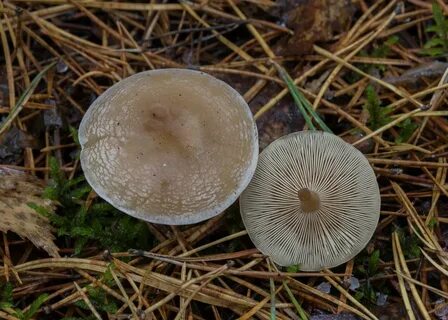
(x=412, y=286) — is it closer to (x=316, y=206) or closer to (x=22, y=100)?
(x=316, y=206)

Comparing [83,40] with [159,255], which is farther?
[83,40]

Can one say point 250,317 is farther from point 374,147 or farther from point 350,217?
point 374,147

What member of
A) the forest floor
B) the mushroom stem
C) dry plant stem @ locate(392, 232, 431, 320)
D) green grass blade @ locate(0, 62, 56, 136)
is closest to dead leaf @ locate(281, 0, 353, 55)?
the forest floor

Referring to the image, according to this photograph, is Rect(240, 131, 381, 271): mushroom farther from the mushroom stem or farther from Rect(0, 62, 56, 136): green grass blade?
Rect(0, 62, 56, 136): green grass blade

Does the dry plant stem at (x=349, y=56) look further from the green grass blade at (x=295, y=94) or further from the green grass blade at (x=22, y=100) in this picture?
the green grass blade at (x=22, y=100)

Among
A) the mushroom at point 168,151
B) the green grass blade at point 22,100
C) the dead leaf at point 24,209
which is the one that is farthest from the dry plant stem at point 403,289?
the green grass blade at point 22,100

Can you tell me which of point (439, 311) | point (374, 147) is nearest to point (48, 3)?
point (374, 147)
